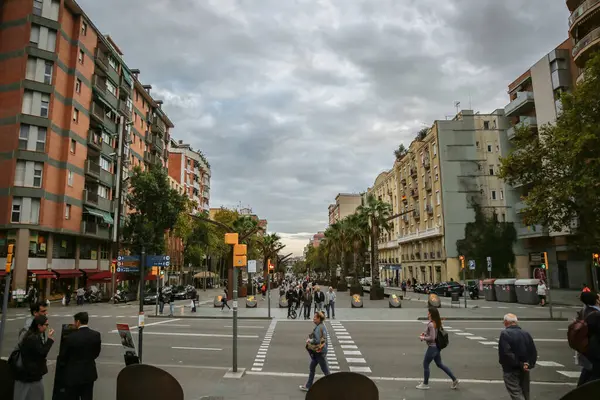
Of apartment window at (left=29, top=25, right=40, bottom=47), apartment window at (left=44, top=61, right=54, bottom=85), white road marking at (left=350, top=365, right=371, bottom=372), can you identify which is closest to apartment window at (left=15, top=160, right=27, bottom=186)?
apartment window at (left=44, top=61, right=54, bottom=85)

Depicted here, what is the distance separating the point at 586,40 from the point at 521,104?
14.9m

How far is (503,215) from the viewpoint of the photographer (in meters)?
55.9

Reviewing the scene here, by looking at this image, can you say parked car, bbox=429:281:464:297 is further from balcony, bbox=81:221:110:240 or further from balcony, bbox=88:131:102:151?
balcony, bbox=88:131:102:151

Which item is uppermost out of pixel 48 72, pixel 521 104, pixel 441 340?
pixel 521 104

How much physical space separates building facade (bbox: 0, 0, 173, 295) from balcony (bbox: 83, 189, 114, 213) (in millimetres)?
108

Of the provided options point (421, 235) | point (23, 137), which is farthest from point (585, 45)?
point (23, 137)

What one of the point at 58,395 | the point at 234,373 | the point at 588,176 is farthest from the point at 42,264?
the point at 588,176

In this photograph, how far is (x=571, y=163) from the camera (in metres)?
20.4

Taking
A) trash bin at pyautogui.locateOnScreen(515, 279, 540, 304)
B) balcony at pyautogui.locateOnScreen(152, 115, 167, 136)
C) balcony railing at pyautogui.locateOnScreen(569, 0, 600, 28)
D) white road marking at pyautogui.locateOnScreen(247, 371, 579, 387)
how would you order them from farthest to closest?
balcony at pyautogui.locateOnScreen(152, 115, 167, 136) → balcony railing at pyautogui.locateOnScreen(569, 0, 600, 28) → trash bin at pyautogui.locateOnScreen(515, 279, 540, 304) → white road marking at pyautogui.locateOnScreen(247, 371, 579, 387)

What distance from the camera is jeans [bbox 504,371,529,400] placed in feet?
22.4

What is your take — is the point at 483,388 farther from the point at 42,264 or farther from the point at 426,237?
the point at 426,237

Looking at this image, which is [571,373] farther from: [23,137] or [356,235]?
[356,235]

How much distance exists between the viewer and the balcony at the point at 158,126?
6088 centimetres

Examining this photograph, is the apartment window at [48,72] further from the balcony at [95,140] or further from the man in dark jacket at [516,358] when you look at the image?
the man in dark jacket at [516,358]
